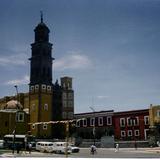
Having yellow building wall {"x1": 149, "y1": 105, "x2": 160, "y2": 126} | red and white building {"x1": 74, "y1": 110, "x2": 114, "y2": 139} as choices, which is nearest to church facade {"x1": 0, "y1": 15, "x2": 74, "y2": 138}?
red and white building {"x1": 74, "y1": 110, "x2": 114, "y2": 139}

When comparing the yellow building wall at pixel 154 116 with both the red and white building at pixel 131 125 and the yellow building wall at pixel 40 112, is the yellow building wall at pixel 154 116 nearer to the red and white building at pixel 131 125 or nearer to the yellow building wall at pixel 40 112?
the red and white building at pixel 131 125

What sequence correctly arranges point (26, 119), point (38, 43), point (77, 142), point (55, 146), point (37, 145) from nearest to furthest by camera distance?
point (55, 146), point (37, 145), point (77, 142), point (26, 119), point (38, 43)

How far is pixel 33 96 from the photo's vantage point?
87875 millimetres

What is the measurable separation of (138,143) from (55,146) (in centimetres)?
1955

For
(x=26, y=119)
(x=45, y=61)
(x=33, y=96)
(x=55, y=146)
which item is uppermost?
(x=45, y=61)

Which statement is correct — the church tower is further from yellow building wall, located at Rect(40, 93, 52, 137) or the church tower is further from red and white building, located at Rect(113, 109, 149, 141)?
red and white building, located at Rect(113, 109, 149, 141)

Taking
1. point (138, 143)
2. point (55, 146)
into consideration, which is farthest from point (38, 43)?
point (55, 146)

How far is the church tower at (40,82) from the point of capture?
277ft

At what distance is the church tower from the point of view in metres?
84.5

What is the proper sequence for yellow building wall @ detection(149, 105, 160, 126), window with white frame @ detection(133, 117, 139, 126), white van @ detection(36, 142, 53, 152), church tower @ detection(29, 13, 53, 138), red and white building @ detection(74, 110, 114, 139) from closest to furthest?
white van @ detection(36, 142, 53, 152) → yellow building wall @ detection(149, 105, 160, 126) → window with white frame @ detection(133, 117, 139, 126) → red and white building @ detection(74, 110, 114, 139) → church tower @ detection(29, 13, 53, 138)

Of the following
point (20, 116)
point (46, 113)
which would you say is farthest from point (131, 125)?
point (20, 116)

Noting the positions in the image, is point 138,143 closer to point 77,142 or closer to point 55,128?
point 77,142

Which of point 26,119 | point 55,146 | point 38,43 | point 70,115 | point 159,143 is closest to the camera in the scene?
point 55,146

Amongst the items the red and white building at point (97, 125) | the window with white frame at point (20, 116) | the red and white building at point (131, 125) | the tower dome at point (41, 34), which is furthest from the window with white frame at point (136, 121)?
the tower dome at point (41, 34)
